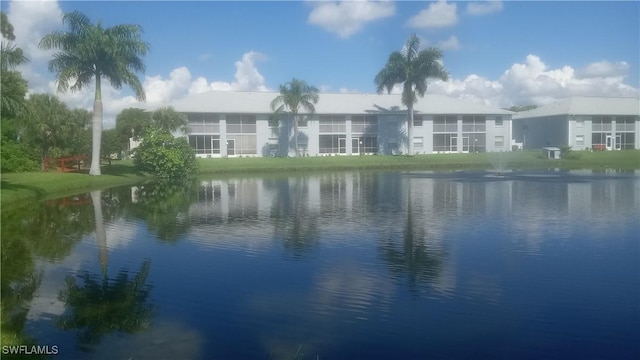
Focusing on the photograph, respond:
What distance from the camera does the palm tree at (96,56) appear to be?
38875 millimetres

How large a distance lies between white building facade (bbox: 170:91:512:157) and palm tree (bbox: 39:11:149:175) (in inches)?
813

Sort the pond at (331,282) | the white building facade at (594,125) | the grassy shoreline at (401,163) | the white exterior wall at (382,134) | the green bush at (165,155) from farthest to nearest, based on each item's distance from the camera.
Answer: the white building facade at (594,125)
the white exterior wall at (382,134)
the grassy shoreline at (401,163)
the green bush at (165,155)
the pond at (331,282)

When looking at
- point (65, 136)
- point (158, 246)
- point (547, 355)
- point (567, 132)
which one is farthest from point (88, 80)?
point (567, 132)

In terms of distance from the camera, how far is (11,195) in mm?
25875

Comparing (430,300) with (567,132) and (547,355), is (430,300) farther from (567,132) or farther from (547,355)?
(567,132)

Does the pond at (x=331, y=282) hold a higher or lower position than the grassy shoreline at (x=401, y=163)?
lower

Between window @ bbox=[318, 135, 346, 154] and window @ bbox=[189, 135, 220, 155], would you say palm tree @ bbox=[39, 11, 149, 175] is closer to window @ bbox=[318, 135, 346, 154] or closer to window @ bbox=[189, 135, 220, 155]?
window @ bbox=[189, 135, 220, 155]

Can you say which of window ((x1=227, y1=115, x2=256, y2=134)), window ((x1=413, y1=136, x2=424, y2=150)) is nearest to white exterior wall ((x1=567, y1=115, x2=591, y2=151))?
window ((x1=413, y1=136, x2=424, y2=150))

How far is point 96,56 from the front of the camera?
39.2 m

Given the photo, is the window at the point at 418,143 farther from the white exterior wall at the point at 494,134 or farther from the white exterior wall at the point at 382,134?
the white exterior wall at the point at 494,134

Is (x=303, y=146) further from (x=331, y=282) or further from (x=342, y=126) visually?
(x=331, y=282)

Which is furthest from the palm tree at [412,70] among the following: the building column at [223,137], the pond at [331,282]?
the pond at [331,282]

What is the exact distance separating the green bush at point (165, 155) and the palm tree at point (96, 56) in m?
3.45

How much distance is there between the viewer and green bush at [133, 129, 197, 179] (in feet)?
138
